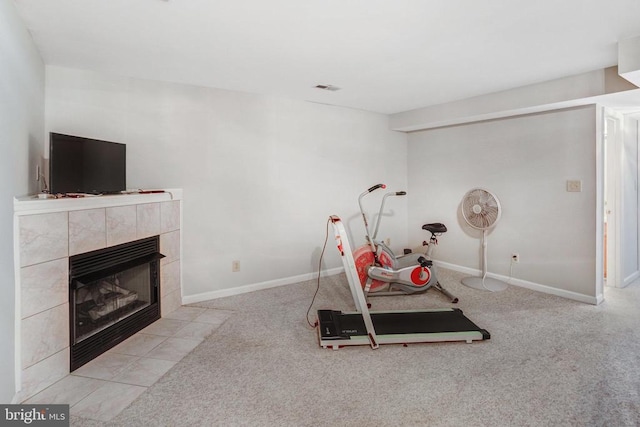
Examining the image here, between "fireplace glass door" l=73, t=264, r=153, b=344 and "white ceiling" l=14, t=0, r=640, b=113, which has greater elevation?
"white ceiling" l=14, t=0, r=640, b=113

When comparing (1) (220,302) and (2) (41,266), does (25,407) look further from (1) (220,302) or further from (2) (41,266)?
(1) (220,302)

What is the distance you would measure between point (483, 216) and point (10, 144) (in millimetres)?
4358

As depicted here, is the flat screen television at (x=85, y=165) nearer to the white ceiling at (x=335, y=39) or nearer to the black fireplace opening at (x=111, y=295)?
the black fireplace opening at (x=111, y=295)

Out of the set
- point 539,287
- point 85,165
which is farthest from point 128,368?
point 539,287

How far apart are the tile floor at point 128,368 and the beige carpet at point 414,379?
9cm

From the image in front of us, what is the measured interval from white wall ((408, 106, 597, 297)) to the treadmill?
1.57m

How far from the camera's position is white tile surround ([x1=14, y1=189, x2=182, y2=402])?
196 centimetres

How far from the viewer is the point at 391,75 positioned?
3.20 meters

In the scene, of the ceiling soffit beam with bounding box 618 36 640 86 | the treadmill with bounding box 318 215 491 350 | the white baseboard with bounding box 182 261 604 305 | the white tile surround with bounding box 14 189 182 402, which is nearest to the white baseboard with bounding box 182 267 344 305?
the white baseboard with bounding box 182 261 604 305

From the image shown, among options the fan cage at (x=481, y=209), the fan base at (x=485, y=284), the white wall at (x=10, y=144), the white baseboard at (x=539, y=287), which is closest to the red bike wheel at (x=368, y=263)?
the fan base at (x=485, y=284)

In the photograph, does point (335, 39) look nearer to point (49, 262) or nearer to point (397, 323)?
point (397, 323)

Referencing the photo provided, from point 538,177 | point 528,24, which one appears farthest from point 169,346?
point 538,177

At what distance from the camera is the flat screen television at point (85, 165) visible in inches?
89.4

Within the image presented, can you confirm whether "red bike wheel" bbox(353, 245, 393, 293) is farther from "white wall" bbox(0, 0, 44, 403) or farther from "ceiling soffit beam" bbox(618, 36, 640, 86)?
"white wall" bbox(0, 0, 44, 403)
